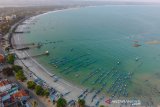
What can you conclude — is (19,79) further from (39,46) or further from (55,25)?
(55,25)

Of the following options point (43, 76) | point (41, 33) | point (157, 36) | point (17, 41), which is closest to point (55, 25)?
point (41, 33)

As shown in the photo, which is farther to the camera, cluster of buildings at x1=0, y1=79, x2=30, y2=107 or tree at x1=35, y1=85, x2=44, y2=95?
tree at x1=35, y1=85, x2=44, y2=95

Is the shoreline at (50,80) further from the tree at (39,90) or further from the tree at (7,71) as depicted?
the tree at (7,71)

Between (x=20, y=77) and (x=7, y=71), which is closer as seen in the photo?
(x=20, y=77)

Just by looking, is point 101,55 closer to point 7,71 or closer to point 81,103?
point 81,103

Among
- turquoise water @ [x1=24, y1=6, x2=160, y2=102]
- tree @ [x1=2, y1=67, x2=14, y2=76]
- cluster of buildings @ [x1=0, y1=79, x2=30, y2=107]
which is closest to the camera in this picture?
cluster of buildings @ [x1=0, y1=79, x2=30, y2=107]

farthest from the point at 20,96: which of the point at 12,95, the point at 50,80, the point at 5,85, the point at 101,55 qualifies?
the point at 101,55

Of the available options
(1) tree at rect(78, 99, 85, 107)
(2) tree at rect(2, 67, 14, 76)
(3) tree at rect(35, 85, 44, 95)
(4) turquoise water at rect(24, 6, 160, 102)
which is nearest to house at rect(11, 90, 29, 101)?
(3) tree at rect(35, 85, 44, 95)

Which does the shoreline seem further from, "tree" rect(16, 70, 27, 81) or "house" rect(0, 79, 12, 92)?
"house" rect(0, 79, 12, 92)
